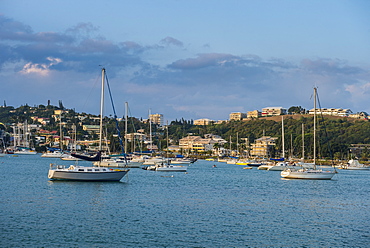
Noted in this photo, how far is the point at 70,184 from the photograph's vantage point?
49.9 m

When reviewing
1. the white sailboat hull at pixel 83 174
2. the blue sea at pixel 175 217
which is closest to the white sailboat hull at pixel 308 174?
the blue sea at pixel 175 217

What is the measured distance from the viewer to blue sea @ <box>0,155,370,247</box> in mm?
26547

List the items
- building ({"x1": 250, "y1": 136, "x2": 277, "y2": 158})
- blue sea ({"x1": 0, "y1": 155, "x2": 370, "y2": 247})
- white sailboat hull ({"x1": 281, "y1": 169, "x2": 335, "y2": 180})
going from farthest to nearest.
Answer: building ({"x1": 250, "y1": 136, "x2": 277, "y2": 158}) → white sailboat hull ({"x1": 281, "y1": 169, "x2": 335, "y2": 180}) → blue sea ({"x1": 0, "y1": 155, "x2": 370, "y2": 247})

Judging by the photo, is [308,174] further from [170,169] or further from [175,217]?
[175,217]

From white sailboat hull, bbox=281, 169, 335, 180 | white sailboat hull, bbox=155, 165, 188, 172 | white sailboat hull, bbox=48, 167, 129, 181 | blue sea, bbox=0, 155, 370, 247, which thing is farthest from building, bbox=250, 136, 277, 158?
white sailboat hull, bbox=48, 167, 129, 181

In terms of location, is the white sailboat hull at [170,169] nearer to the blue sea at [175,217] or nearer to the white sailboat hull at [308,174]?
the white sailboat hull at [308,174]

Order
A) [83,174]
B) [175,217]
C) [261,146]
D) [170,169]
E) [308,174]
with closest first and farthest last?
[175,217], [83,174], [308,174], [170,169], [261,146]

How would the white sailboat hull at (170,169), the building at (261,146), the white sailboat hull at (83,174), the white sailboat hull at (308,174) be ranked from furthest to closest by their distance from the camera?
the building at (261,146) < the white sailboat hull at (170,169) < the white sailboat hull at (308,174) < the white sailboat hull at (83,174)

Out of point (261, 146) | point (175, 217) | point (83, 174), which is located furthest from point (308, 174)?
point (261, 146)

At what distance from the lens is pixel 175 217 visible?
33.0 metres

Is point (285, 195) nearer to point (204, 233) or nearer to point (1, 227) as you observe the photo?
point (204, 233)

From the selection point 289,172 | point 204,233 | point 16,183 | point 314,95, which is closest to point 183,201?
point 204,233

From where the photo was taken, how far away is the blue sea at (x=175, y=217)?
26547 millimetres

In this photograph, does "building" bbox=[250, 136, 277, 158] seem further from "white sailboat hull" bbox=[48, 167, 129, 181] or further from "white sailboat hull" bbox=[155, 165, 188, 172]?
"white sailboat hull" bbox=[48, 167, 129, 181]
